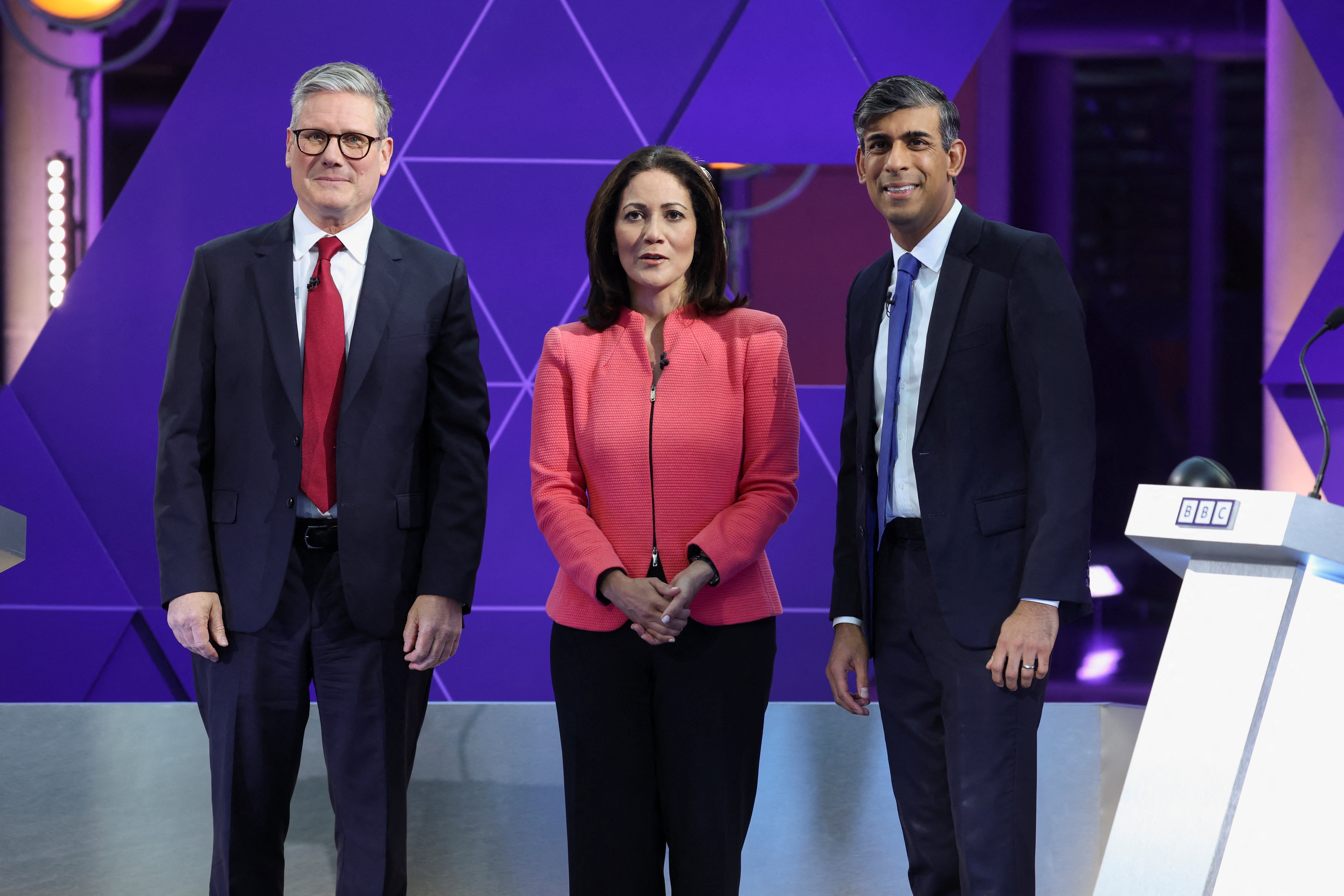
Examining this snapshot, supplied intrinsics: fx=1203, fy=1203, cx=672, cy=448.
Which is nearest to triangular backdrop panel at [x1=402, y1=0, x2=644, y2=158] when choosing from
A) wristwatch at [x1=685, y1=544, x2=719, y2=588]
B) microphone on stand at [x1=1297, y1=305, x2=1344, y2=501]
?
wristwatch at [x1=685, y1=544, x2=719, y2=588]

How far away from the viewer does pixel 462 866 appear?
3.02 meters

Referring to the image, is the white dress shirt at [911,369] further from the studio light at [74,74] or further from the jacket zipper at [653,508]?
the studio light at [74,74]

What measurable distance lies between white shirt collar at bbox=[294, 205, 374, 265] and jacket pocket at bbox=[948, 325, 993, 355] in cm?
112

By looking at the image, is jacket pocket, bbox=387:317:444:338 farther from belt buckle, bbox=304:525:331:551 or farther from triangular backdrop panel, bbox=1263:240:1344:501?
triangular backdrop panel, bbox=1263:240:1344:501

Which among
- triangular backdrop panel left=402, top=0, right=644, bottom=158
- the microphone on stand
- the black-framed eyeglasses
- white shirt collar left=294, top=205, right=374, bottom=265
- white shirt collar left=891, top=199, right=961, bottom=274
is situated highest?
triangular backdrop panel left=402, top=0, right=644, bottom=158

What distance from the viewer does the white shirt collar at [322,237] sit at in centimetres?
233

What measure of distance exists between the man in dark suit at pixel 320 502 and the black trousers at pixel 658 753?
0.33m

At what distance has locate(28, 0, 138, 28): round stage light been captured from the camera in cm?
352

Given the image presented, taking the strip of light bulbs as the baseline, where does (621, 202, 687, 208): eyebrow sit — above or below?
below

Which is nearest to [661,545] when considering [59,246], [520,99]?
[520,99]

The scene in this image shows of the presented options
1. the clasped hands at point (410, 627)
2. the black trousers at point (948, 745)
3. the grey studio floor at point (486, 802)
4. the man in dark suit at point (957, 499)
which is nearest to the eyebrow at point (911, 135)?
the man in dark suit at point (957, 499)

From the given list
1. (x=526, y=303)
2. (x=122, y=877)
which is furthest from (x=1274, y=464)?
(x=122, y=877)

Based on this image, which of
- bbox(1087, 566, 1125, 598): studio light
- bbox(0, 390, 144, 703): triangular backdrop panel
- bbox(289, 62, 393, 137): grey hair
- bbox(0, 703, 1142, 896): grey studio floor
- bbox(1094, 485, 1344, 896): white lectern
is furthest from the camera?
bbox(1087, 566, 1125, 598): studio light

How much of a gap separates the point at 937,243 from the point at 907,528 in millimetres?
520
